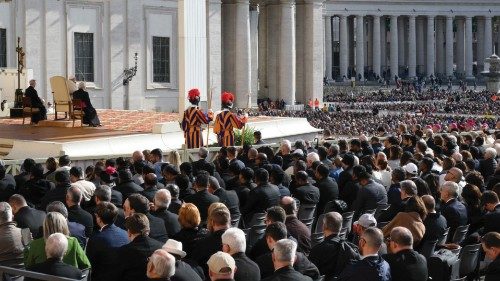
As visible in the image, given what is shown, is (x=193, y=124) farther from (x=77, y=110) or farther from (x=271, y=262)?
(x=271, y=262)

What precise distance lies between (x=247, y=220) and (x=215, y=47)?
37818 millimetres

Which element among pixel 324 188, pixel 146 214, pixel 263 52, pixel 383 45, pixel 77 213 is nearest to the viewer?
pixel 146 214

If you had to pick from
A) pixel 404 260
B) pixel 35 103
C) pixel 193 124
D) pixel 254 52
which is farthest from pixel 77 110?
pixel 254 52

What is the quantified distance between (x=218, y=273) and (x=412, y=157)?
32.7ft

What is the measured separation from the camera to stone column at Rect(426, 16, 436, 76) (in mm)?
106562

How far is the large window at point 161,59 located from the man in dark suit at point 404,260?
40669 mm

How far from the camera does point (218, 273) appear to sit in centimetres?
875

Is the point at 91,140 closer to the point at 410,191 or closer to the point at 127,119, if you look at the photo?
the point at 127,119

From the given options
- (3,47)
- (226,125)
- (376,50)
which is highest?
(376,50)

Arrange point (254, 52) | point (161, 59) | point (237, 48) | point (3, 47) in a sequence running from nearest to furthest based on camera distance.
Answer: point (3, 47)
point (161, 59)
point (237, 48)
point (254, 52)

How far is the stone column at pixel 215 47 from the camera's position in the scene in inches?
2024

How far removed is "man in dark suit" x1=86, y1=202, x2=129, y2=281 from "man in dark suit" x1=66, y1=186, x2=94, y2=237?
50.3 inches

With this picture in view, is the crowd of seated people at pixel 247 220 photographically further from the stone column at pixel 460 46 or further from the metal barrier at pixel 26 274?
the stone column at pixel 460 46

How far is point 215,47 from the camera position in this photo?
51.8 m
